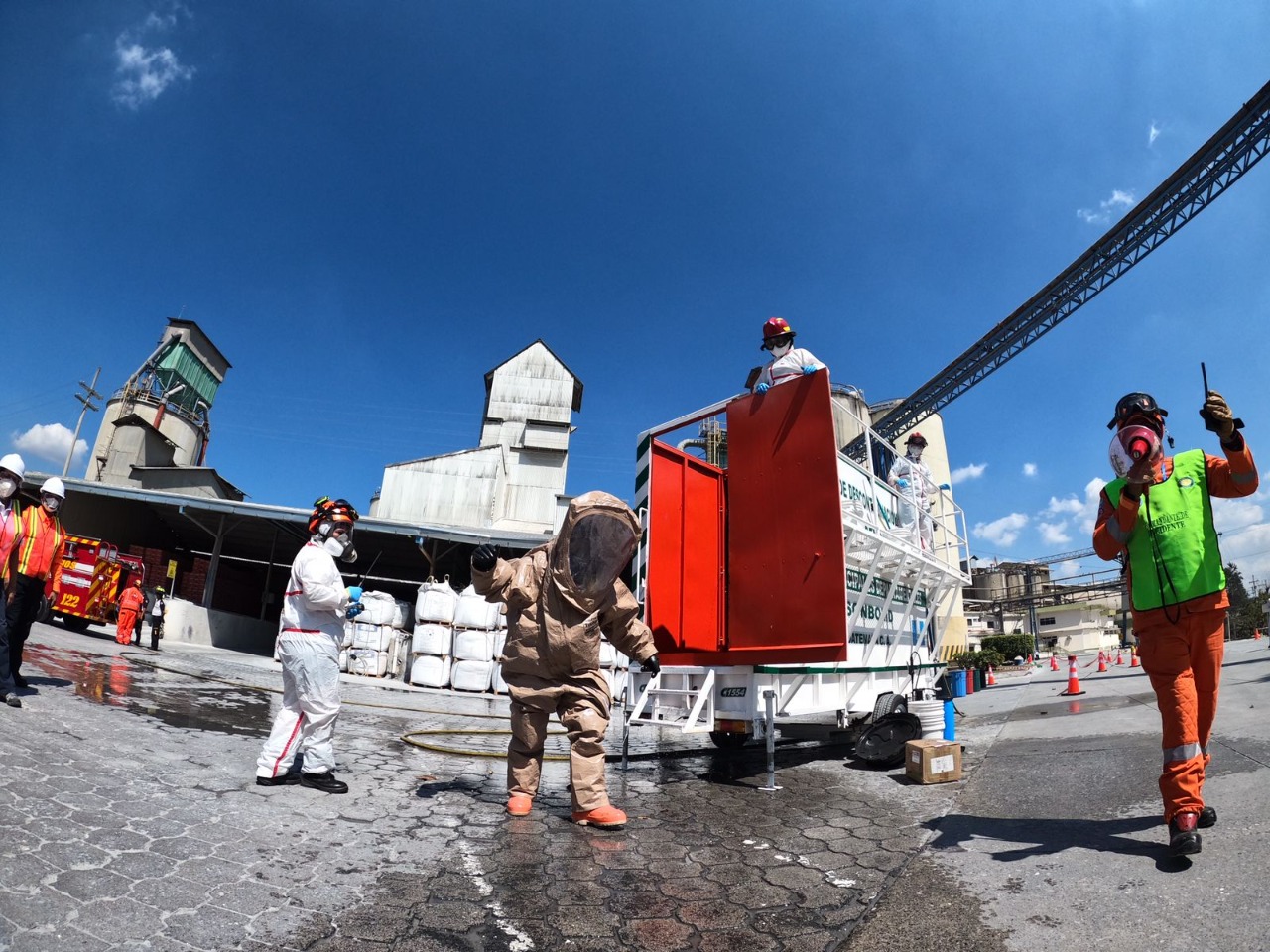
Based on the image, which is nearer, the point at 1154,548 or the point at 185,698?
the point at 1154,548

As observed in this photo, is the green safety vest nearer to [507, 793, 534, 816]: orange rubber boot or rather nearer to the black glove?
the black glove

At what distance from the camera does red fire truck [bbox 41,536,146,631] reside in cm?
1412

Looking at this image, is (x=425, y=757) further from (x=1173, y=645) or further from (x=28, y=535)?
(x=1173, y=645)

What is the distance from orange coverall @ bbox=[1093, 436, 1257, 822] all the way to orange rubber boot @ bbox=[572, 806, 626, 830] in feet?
7.85

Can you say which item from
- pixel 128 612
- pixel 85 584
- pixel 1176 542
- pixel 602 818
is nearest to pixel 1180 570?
pixel 1176 542

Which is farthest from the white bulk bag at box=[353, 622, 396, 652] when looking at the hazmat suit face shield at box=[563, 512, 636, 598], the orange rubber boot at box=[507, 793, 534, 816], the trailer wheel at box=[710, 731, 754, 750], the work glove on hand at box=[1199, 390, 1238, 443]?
the work glove on hand at box=[1199, 390, 1238, 443]

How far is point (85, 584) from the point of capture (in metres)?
14.3

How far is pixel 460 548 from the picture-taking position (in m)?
20.8

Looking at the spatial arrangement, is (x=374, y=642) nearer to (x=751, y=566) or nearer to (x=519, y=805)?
(x=751, y=566)

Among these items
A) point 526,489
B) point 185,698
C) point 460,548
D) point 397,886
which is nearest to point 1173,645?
point 397,886

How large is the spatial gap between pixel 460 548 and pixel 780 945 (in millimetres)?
19644

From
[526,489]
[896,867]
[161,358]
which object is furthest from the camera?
[161,358]

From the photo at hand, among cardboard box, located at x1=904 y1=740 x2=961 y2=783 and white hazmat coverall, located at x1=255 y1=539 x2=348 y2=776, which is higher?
white hazmat coverall, located at x1=255 y1=539 x2=348 y2=776

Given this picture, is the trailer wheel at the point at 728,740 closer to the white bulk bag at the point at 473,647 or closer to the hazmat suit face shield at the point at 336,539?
the hazmat suit face shield at the point at 336,539
